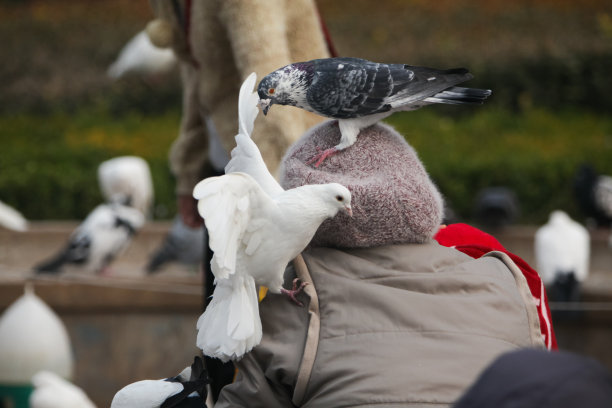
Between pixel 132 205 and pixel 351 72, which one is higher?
pixel 351 72

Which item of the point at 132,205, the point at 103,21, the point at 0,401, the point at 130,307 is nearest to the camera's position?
the point at 0,401

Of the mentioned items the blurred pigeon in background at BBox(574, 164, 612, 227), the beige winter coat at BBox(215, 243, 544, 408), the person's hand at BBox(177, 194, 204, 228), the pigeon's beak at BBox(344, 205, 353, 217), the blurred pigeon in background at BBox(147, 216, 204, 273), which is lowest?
the blurred pigeon in background at BBox(574, 164, 612, 227)

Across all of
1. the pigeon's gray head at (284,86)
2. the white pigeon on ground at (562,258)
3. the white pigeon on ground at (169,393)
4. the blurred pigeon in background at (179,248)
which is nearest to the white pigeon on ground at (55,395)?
the white pigeon on ground at (169,393)

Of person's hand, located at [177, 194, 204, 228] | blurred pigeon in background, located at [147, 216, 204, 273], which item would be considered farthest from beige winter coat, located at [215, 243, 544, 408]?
blurred pigeon in background, located at [147, 216, 204, 273]

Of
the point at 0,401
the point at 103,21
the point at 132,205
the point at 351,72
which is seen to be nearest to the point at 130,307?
the point at 0,401

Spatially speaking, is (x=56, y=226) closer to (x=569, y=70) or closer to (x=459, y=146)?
(x=459, y=146)

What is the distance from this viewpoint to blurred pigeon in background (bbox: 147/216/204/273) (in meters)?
5.51

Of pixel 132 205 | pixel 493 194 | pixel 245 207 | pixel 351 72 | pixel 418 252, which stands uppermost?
pixel 351 72

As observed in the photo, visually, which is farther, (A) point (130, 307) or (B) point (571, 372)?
(A) point (130, 307)

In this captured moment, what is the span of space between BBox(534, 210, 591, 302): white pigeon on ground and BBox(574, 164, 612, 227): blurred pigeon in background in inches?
37.3

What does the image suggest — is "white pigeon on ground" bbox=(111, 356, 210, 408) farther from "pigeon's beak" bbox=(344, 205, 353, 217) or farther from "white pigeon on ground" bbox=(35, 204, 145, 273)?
"white pigeon on ground" bbox=(35, 204, 145, 273)

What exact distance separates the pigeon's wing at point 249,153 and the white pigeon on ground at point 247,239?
0.08ft

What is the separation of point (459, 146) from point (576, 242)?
252 centimetres

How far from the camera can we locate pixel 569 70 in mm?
8516
